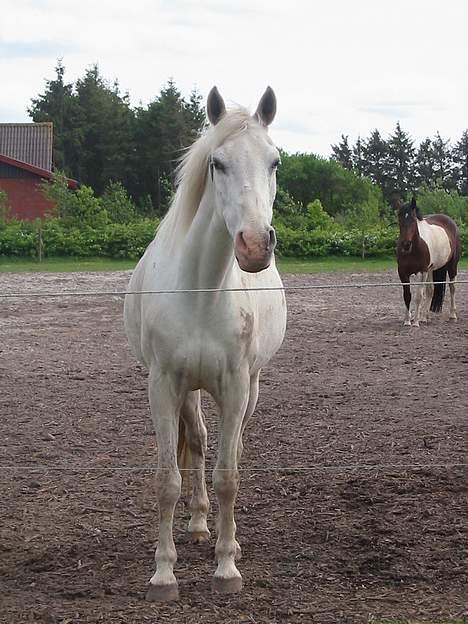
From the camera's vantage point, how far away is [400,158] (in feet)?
216

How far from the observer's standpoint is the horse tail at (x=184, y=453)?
4711 mm

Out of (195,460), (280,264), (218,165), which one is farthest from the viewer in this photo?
(280,264)

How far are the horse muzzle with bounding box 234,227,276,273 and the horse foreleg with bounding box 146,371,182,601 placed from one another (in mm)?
914

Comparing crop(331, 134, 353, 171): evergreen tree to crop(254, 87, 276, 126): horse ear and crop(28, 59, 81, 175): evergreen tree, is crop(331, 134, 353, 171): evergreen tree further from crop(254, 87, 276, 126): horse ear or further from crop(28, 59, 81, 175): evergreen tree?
crop(254, 87, 276, 126): horse ear

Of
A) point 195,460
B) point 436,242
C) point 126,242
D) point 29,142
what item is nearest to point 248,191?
point 195,460

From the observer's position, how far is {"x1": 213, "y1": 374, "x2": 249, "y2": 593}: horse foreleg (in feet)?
12.5

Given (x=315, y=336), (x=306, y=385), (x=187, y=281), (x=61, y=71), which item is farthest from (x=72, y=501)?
(x=61, y=71)

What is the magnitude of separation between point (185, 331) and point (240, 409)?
0.48 m

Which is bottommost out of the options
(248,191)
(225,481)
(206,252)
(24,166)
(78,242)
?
(225,481)

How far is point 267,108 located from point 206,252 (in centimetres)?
71

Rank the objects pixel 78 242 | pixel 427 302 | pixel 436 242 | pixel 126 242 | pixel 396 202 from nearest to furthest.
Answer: pixel 427 302
pixel 396 202
pixel 436 242
pixel 126 242
pixel 78 242

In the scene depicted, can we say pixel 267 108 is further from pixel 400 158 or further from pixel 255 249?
pixel 400 158

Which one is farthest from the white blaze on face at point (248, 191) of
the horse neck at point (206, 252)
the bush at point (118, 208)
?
the bush at point (118, 208)

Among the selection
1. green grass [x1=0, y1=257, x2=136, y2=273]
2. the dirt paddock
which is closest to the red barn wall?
green grass [x1=0, y1=257, x2=136, y2=273]
